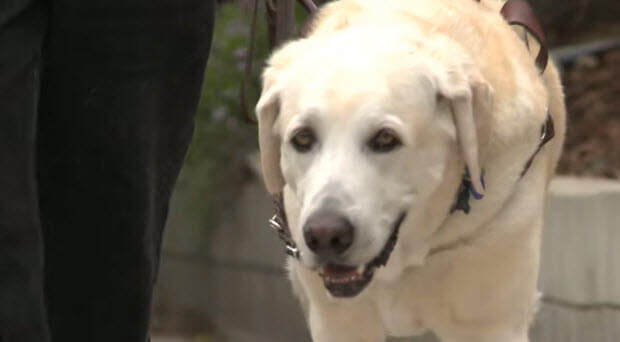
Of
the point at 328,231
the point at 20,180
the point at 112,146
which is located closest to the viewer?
the point at 20,180

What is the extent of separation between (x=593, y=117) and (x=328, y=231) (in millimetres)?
3363

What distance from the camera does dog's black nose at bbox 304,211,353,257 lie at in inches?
115

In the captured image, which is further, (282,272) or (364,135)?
(282,272)

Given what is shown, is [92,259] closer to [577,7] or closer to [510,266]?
[510,266]

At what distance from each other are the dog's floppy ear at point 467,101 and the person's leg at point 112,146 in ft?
1.90

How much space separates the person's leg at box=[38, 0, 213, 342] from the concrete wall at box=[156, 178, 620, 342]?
6.61 ft

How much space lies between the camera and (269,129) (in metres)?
3.30

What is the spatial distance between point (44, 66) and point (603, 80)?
150 inches

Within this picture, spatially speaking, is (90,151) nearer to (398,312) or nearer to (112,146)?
(112,146)

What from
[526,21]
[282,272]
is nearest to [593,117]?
[282,272]

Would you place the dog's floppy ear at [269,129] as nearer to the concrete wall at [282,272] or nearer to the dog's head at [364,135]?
the dog's head at [364,135]

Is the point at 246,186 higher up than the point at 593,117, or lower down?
lower down

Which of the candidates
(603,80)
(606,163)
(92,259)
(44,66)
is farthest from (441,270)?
(603,80)

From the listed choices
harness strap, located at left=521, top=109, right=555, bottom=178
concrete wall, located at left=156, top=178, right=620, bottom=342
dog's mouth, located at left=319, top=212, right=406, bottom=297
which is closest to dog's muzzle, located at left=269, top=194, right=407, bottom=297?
dog's mouth, located at left=319, top=212, right=406, bottom=297
